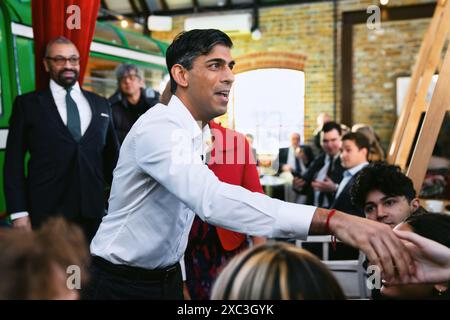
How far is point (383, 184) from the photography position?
2.05 metres

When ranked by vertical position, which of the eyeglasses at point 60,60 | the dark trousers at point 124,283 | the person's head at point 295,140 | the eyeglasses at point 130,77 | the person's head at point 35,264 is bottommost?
the person's head at point 295,140

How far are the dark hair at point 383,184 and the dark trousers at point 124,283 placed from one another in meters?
0.98

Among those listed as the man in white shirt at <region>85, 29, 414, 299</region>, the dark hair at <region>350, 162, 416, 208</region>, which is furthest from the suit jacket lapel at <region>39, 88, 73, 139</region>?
the dark hair at <region>350, 162, 416, 208</region>

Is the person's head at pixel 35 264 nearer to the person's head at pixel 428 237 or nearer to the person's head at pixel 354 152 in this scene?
the person's head at pixel 428 237

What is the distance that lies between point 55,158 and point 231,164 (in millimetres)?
788

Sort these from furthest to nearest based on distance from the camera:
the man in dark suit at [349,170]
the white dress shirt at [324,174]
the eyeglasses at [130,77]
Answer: the white dress shirt at [324,174], the eyeglasses at [130,77], the man in dark suit at [349,170]

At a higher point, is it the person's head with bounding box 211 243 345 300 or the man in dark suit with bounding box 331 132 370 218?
the person's head with bounding box 211 243 345 300

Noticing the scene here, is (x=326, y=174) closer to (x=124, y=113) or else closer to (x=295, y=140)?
(x=124, y=113)

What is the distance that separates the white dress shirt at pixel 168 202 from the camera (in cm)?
102

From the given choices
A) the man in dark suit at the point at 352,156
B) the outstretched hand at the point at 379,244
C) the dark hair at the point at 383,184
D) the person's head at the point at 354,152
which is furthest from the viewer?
the person's head at the point at 354,152

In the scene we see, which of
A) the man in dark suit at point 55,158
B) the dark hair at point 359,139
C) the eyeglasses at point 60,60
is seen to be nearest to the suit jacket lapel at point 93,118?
the man in dark suit at point 55,158

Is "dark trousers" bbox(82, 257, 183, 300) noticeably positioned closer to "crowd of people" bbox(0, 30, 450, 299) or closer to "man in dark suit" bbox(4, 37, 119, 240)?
"crowd of people" bbox(0, 30, 450, 299)

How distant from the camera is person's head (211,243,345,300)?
71 centimetres
